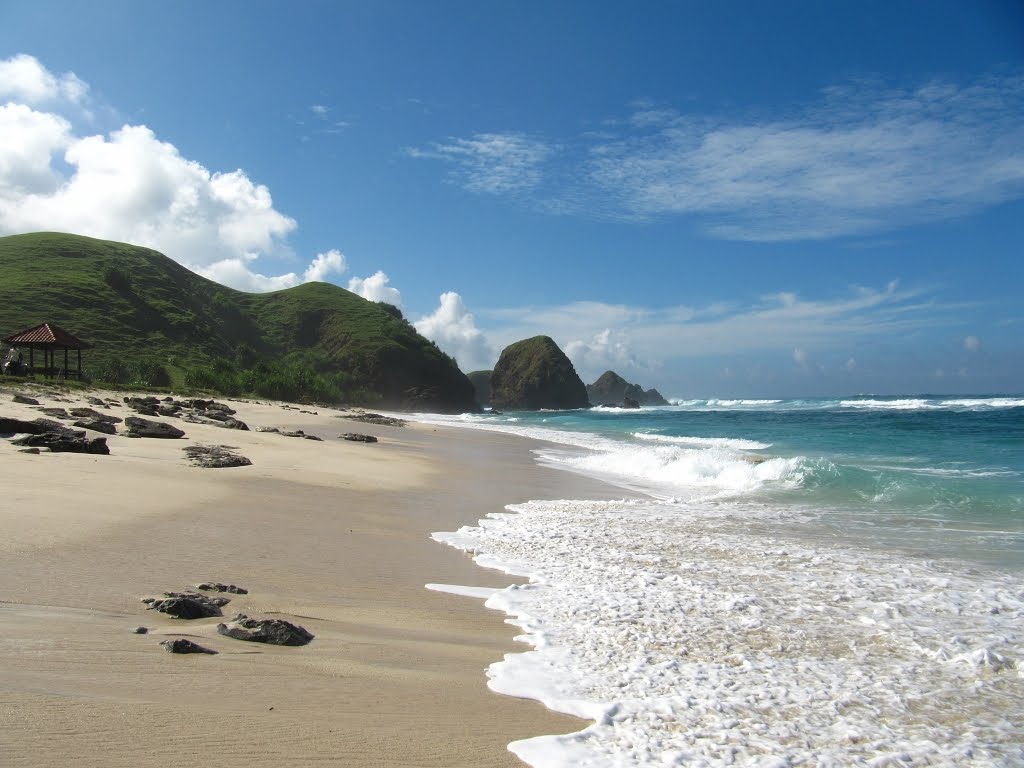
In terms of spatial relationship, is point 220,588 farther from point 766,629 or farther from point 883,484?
point 883,484

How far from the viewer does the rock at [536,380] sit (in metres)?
126

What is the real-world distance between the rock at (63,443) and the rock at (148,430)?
3.34 metres

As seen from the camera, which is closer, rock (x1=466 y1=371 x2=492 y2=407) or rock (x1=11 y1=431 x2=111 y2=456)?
rock (x1=11 y1=431 x2=111 y2=456)

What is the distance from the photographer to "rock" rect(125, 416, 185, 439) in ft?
48.8

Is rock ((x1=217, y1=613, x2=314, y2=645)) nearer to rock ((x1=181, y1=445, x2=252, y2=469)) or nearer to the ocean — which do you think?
the ocean

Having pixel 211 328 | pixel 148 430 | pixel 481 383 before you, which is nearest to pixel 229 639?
pixel 148 430

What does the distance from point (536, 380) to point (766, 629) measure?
120 metres

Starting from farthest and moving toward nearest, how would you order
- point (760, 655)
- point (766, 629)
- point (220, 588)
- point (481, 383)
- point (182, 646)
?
point (481, 383) → point (766, 629) → point (220, 588) → point (760, 655) → point (182, 646)

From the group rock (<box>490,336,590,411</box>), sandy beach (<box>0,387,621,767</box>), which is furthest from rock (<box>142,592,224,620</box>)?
rock (<box>490,336,590,411</box>)

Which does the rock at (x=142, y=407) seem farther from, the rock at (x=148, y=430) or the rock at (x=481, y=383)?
the rock at (x=481, y=383)

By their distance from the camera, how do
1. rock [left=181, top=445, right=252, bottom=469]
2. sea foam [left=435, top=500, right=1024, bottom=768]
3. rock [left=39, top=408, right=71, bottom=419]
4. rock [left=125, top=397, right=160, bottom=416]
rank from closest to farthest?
sea foam [left=435, top=500, right=1024, bottom=768] < rock [left=181, top=445, right=252, bottom=469] < rock [left=39, top=408, right=71, bottom=419] < rock [left=125, top=397, right=160, bottom=416]

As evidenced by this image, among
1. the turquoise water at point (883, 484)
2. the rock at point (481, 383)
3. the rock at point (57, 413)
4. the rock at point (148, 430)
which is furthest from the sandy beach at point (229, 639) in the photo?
the rock at point (481, 383)

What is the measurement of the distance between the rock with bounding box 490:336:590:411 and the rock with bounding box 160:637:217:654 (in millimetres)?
120378

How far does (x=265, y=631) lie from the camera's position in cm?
444
